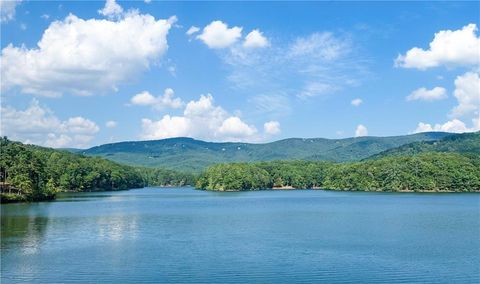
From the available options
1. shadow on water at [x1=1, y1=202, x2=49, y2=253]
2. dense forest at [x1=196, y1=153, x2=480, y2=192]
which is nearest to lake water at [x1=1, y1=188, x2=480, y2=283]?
shadow on water at [x1=1, y1=202, x2=49, y2=253]

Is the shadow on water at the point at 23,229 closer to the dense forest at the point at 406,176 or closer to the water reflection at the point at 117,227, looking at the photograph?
the water reflection at the point at 117,227

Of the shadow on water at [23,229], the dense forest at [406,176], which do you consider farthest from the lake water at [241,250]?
the dense forest at [406,176]

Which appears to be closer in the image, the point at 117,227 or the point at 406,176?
the point at 117,227

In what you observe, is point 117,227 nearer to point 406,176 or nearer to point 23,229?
point 23,229

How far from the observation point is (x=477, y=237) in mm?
50344

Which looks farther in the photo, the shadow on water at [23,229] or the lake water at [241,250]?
the shadow on water at [23,229]

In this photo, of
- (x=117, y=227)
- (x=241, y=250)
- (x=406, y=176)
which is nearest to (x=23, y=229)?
(x=117, y=227)

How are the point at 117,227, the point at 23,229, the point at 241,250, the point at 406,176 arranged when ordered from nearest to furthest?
the point at 241,250
the point at 23,229
the point at 117,227
the point at 406,176

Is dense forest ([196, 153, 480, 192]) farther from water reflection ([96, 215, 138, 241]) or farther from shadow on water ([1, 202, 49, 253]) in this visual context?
shadow on water ([1, 202, 49, 253])

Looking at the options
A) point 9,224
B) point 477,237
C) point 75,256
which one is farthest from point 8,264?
point 477,237

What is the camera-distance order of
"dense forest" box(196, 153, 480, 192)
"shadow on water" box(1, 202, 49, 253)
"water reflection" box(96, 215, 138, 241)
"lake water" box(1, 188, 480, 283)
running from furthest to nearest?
"dense forest" box(196, 153, 480, 192) < "water reflection" box(96, 215, 138, 241) < "shadow on water" box(1, 202, 49, 253) < "lake water" box(1, 188, 480, 283)

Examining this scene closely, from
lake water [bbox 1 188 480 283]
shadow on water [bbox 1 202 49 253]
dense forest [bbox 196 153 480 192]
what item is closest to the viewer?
lake water [bbox 1 188 480 283]

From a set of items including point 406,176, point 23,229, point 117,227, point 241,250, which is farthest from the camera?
point 406,176

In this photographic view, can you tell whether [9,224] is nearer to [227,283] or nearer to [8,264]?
[8,264]
